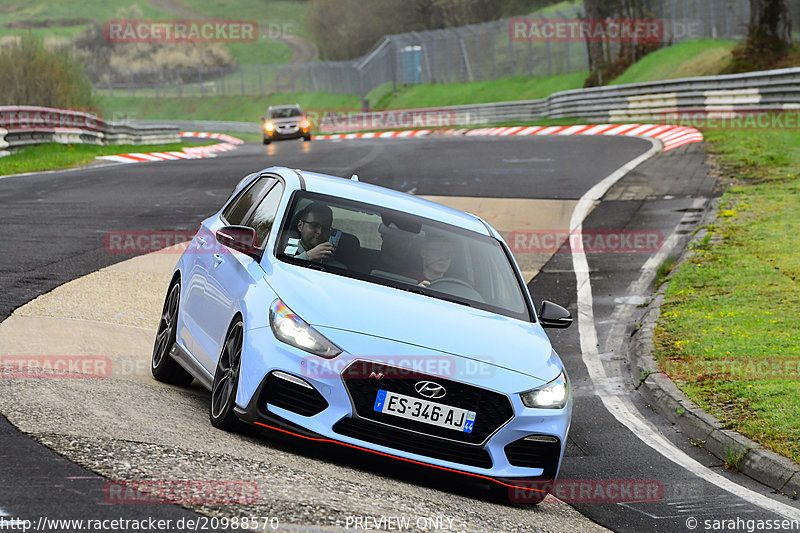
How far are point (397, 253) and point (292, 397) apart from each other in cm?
162

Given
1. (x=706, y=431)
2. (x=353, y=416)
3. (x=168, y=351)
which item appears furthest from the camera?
(x=706, y=431)

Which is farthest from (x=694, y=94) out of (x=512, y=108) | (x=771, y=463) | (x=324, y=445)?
(x=324, y=445)

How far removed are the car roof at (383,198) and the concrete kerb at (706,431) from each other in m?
2.34

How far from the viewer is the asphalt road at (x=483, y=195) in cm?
672

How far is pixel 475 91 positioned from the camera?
6266 cm

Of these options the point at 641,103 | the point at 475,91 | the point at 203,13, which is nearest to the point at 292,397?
the point at 641,103

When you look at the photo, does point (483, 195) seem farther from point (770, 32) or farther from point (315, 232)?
point (770, 32)

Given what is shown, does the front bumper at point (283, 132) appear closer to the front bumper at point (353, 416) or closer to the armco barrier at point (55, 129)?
the armco barrier at point (55, 129)

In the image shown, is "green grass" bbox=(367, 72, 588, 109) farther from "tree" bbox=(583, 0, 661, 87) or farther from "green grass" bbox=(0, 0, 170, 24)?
"green grass" bbox=(0, 0, 170, 24)

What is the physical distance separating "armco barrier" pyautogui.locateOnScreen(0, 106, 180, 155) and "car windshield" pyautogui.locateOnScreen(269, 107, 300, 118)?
7.29m

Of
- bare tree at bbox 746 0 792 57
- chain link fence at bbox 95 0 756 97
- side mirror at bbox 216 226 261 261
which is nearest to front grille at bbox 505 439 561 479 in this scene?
side mirror at bbox 216 226 261 261

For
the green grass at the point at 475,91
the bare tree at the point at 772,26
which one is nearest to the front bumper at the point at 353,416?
the bare tree at the point at 772,26

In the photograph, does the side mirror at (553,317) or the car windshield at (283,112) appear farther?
the car windshield at (283,112)

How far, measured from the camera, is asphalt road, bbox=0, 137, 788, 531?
6.72 m
